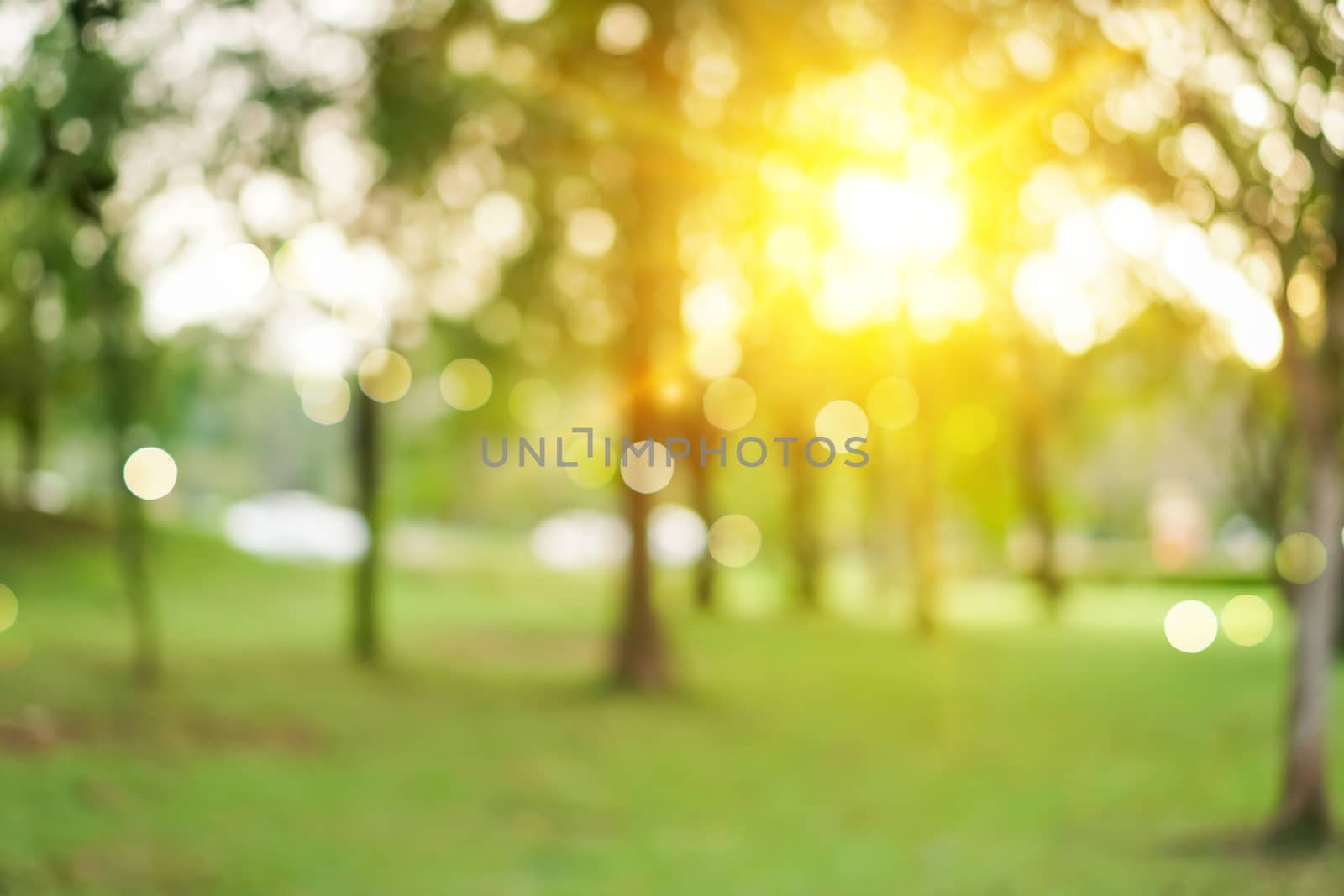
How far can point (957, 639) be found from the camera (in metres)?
22.4

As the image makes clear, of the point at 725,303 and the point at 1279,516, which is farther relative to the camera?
the point at 725,303

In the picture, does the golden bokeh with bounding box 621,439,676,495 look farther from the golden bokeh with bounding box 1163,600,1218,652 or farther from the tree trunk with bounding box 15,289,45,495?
the golden bokeh with bounding box 1163,600,1218,652

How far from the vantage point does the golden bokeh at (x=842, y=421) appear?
23.5 m

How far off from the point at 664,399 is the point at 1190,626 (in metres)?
16.0

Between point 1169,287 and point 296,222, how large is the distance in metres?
8.64

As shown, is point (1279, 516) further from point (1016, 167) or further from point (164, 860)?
point (164, 860)

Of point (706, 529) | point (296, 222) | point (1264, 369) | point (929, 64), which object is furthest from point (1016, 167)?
point (706, 529)

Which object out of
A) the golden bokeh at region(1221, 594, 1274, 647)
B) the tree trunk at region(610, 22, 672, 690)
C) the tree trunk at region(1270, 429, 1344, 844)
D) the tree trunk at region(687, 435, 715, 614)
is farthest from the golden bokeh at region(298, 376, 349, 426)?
the golden bokeh at region(1221, 594, 1274, 647)

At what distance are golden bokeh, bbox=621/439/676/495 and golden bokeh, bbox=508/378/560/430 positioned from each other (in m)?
5.11

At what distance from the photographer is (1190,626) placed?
26.2 m

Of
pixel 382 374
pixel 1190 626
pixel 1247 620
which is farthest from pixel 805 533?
pixel 382 374

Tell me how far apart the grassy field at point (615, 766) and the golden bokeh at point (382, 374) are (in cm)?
399

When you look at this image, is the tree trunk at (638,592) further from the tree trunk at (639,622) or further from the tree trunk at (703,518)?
the tree trunk at (703,518)

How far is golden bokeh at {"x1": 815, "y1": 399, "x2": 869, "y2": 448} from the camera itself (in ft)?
77.1
